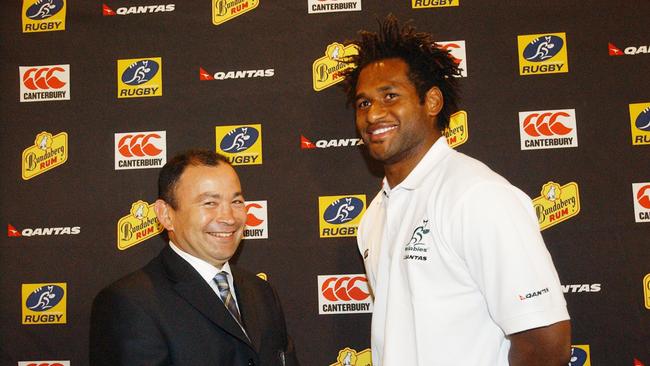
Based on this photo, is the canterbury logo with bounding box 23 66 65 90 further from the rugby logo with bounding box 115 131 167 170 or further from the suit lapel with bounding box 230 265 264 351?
the suit lapel with bounding box 230 265 264 351

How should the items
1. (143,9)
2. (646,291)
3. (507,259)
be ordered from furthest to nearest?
(143,9)
(646,291)
(507,259)

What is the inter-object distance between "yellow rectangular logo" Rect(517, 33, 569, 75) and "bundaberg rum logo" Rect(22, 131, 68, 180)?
2394mm

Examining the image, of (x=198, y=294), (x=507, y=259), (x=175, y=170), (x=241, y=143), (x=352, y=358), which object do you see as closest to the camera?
(x=507, y=259)

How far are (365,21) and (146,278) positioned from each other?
1747 millimetres

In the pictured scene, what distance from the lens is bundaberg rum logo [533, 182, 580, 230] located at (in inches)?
114

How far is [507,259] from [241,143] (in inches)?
66.9

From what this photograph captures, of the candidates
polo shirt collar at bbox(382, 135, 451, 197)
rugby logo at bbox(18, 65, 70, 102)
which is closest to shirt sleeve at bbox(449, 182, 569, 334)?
polo shirt collar at bbox(382, 135, 451, 197)

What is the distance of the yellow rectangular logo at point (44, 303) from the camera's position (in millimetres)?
3072

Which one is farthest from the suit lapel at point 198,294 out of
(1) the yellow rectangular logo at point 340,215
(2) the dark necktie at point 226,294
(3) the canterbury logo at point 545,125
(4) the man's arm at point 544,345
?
(3) the canterbury logo at point 545,125

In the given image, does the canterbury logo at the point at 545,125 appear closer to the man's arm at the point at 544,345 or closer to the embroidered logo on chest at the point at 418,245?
the embroidered logo on chest at the point at 418,245

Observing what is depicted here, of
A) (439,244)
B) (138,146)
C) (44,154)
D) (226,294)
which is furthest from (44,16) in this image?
(439,244)

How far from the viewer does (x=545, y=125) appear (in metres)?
2.95

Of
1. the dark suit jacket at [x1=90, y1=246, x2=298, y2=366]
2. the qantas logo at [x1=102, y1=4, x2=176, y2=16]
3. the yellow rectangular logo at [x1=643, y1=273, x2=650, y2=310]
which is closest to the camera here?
the dark suit jacket at [x1=90, y1=246, x2=298, y2=366]

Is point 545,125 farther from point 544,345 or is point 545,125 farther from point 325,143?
point 544,345
